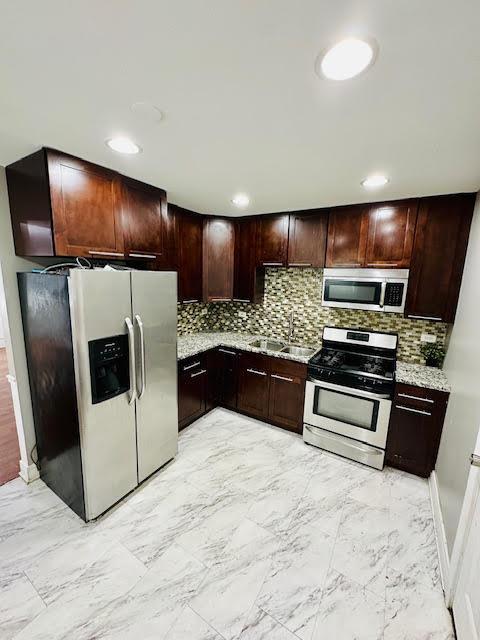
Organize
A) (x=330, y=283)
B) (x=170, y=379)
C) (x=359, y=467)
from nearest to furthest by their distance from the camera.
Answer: (x=170, y=379)
(x=359, y=467)
(x=330, y=283)

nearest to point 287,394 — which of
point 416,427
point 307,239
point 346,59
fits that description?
point 416,427

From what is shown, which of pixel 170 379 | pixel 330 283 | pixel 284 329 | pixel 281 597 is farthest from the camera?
pixel 284 329

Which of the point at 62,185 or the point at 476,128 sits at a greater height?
the point at 476,128

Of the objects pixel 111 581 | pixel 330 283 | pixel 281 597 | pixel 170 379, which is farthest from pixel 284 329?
pixel 111 581

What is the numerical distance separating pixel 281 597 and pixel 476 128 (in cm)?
253

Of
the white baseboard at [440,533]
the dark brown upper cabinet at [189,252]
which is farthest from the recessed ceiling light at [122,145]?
the white baseboard at [440,533]

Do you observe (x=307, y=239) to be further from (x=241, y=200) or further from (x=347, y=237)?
(x=241, y=200)

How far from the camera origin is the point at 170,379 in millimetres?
2328

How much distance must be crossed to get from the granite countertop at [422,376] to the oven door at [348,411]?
241 mm

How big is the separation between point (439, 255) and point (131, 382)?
2682 mm

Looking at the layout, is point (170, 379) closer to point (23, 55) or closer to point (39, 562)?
point (39, 562)

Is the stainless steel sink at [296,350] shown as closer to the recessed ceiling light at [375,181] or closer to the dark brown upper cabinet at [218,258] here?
the dark brown upper cabinet at [218,258]

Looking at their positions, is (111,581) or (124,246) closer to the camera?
(111,581)

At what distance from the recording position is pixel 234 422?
10.4 ft
